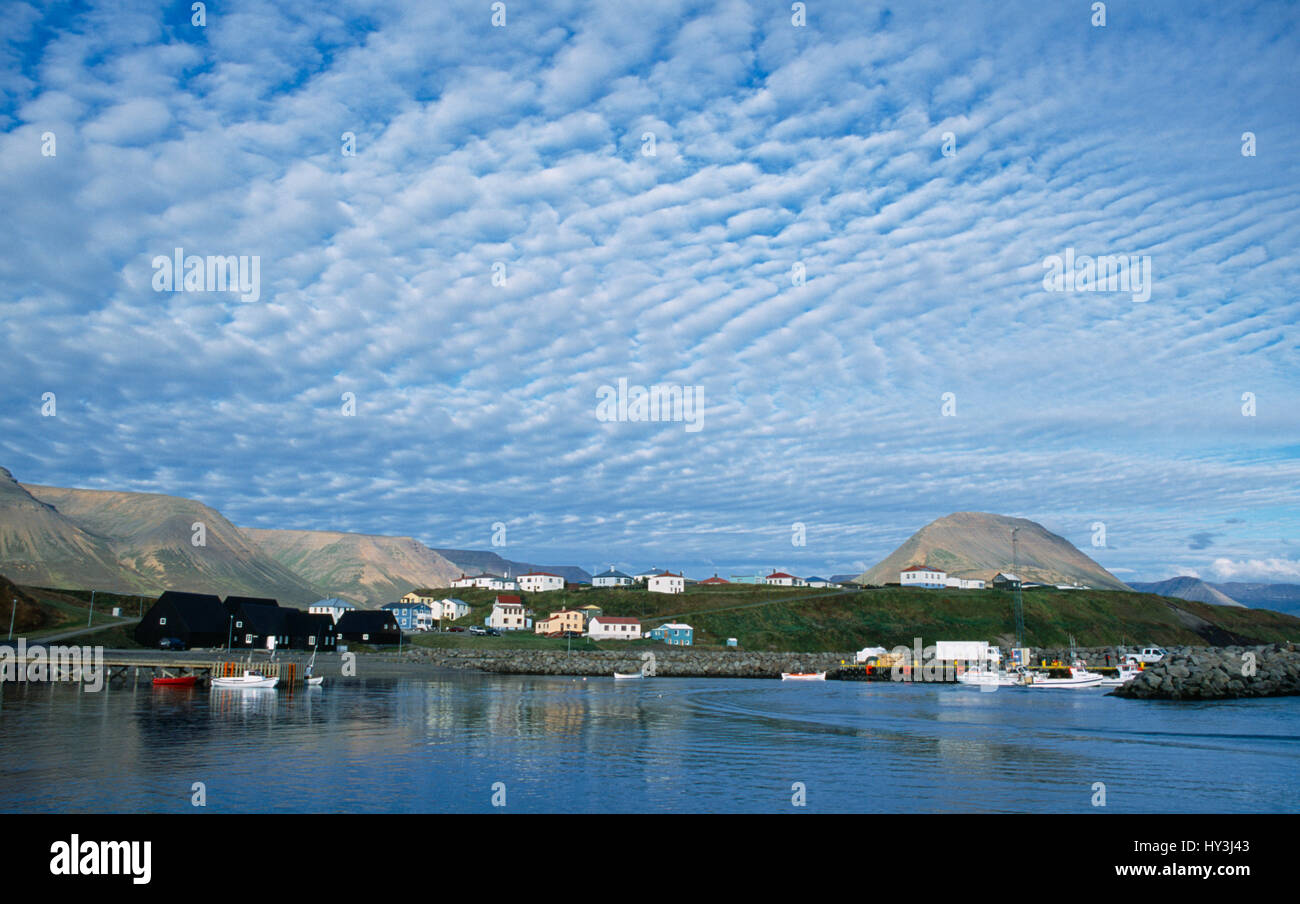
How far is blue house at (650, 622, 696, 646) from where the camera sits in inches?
5227

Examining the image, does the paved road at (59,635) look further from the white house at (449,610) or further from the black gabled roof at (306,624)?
the white house at (449,610)

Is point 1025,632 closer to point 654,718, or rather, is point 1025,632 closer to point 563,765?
point 654,718

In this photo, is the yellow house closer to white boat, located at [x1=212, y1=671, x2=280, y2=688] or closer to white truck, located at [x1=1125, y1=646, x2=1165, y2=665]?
white boat, located at [x1=212, y1=671, x2=280, y2=688]

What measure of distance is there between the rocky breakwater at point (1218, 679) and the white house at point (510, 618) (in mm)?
102144

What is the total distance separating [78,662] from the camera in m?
80.0

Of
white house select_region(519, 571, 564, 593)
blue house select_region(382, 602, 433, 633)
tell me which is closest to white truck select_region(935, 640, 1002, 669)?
blue house select_region(382, 602, 433, 633)

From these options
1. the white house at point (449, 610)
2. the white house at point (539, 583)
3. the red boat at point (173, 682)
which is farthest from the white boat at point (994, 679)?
the white house at point (539, 583)

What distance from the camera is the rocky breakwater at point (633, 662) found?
356 ft

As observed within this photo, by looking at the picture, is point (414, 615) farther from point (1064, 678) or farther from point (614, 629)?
point (1064, 678)

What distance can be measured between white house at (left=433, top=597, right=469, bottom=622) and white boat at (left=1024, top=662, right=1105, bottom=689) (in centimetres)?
10597

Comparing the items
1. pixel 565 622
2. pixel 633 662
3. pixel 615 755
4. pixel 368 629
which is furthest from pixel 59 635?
pixel 615 755

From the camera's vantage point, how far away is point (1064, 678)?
10175cm
